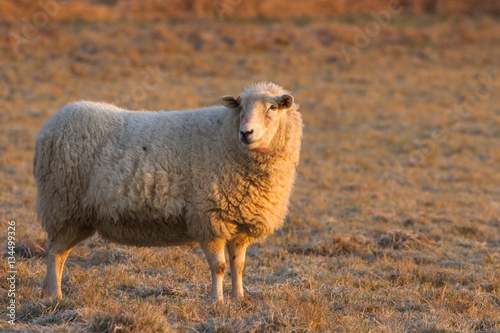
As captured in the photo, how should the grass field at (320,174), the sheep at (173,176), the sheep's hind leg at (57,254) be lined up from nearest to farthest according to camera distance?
the grass field at (320,174)
the sheep at (173,176)
the sheep's hind leg at (57,254)

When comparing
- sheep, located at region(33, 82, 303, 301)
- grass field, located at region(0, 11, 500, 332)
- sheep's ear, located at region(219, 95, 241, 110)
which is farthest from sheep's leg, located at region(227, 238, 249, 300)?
sheep's ear, located at region(219, 95, 241, 110)

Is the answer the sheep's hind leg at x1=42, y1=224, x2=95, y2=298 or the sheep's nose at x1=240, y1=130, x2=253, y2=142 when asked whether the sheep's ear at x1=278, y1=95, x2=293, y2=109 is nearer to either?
the sheep's nose at x1=240, y1=130, x2=253, y2=142

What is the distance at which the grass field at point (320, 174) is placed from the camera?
16.9 feet

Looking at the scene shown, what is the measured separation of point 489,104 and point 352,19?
14.2m

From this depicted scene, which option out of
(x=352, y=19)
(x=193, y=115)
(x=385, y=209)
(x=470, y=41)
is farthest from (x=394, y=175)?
(x=352, y=19)

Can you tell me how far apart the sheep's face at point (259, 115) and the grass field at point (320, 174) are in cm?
152

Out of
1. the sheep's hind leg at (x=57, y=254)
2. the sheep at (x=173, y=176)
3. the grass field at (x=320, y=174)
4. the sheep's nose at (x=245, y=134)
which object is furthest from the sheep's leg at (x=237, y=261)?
the sheep's hind leg at (x=57, y=254)

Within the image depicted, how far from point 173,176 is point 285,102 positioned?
1316 millimetres

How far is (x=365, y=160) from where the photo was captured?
14945mm

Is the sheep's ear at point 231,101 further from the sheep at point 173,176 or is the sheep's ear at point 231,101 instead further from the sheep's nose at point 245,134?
the sheep's nose at point 245,134

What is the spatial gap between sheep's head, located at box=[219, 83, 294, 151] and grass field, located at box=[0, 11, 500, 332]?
1.52m

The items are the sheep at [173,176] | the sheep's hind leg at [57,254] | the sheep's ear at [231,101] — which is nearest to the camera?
the sheep at [173,176]

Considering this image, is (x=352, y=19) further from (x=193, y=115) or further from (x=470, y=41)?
(x=193, y=115)

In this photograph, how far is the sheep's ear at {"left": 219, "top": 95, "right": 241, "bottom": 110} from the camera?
5578mm
